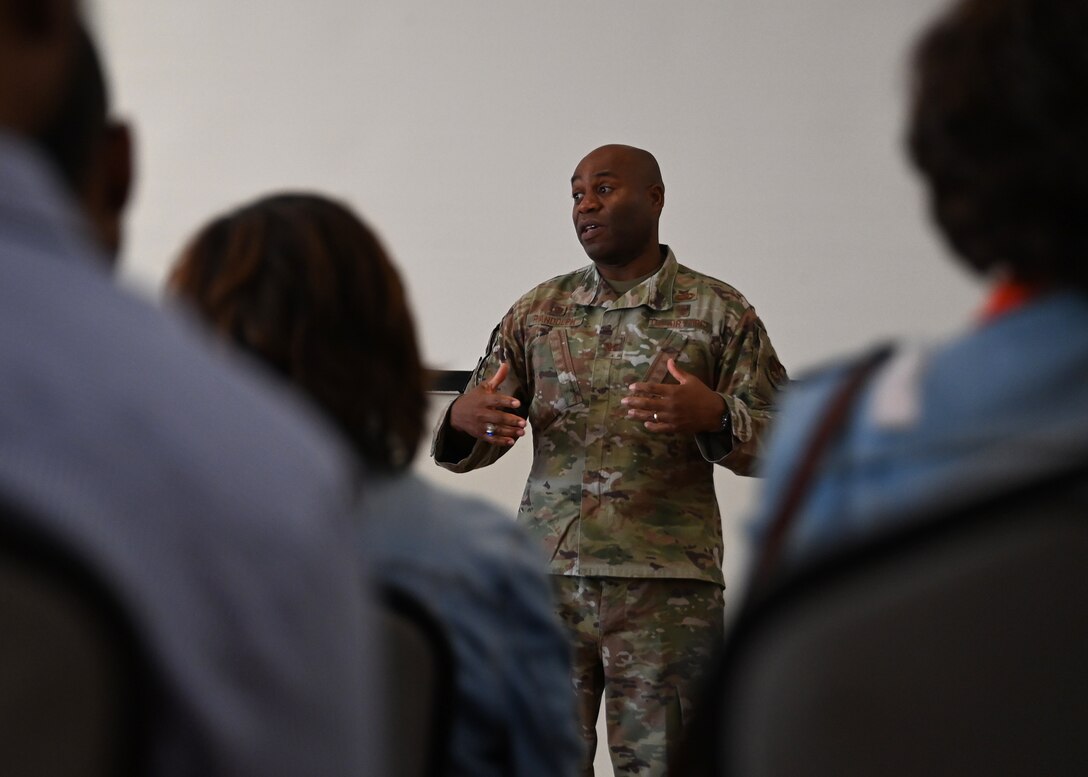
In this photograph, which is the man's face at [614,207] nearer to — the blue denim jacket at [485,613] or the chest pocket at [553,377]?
the chest pocket at [553,377]

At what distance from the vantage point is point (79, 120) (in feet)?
1.73

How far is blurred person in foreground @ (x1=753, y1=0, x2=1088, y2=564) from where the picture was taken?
0.59 meters

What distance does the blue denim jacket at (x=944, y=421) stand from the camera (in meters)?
0.58

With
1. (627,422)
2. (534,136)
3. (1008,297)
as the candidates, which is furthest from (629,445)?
(1008,297)

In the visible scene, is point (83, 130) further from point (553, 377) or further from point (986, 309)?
point (553, 377)

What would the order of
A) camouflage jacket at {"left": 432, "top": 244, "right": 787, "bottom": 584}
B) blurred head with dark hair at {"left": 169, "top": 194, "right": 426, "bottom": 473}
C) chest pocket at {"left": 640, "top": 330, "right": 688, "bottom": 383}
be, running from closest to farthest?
1. blurred head with dark hair at {"left": 169, "top": 194, "right": 426, "bottom": 473}
2. camouflage jacket at {"left": 432, "top": 244, "right": 787, "bottom": 584}
3. chest pocket at {"left": 640, "top": 330, "right": 688, "bottom": 383}

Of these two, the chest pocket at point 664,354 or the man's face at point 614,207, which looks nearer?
the chest pocket at point 664,354

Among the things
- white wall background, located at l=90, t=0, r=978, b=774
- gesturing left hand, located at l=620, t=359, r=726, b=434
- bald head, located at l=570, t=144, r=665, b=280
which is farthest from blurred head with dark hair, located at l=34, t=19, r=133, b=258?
white wall background, located at l=90, t=0, r=978, b=774

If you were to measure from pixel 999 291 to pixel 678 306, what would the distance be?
203 centimetres

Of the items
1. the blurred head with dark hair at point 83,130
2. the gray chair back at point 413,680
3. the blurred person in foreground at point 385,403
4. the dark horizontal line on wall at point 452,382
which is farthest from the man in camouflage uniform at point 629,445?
the blurred head with dark hair at point 83,130

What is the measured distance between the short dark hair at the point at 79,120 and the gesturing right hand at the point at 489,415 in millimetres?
1945

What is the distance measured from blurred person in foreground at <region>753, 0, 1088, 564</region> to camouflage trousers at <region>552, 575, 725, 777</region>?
72.6 inches

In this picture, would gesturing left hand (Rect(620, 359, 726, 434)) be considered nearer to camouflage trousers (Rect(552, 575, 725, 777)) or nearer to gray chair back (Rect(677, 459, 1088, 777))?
camouflage trousers (Rect(552, 575, 725, 777))

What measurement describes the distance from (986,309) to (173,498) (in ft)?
1.58
